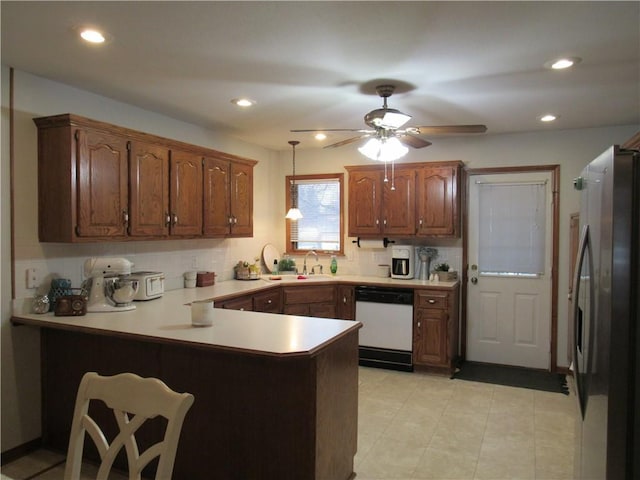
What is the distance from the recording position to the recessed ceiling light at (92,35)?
2.33m

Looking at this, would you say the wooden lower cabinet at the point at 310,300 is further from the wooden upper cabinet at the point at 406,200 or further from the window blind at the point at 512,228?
the window blind at the point at 512,228

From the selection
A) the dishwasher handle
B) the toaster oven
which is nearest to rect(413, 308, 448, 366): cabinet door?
the dishwasher handle

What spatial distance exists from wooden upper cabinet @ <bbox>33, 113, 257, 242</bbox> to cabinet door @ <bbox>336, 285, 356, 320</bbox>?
1.47 m

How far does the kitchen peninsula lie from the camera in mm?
2229

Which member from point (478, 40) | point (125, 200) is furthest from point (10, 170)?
point (478, 40)

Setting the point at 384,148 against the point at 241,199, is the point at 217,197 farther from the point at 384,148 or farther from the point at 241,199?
the point at 384,148

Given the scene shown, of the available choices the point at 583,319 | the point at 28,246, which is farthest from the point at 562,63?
the point at 28,246

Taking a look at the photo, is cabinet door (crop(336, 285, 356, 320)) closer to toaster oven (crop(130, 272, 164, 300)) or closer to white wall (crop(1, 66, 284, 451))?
toaster oven (crop(130, 272, 164, 300))

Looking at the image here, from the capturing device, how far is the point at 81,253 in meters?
3.30

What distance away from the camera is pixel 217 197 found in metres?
4.25

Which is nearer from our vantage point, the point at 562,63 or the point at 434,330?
the point at 562,63

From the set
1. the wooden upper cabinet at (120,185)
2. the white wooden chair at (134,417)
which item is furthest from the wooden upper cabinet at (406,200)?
the white wooden chair at (134,417)

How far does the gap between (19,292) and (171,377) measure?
1200mm

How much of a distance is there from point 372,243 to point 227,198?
188 cm
